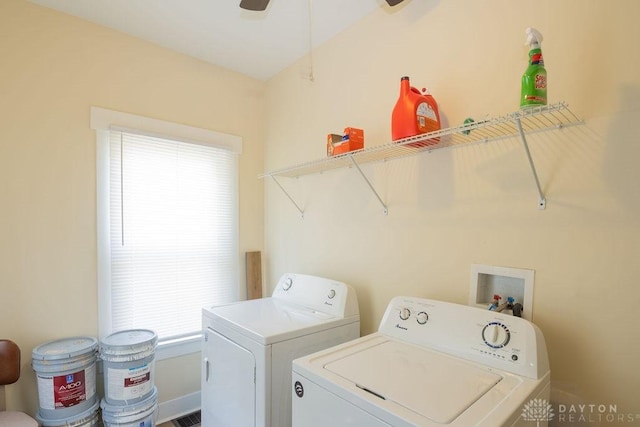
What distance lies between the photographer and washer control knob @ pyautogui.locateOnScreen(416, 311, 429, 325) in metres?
1.35

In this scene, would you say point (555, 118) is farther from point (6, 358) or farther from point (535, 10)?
point (6, 358)

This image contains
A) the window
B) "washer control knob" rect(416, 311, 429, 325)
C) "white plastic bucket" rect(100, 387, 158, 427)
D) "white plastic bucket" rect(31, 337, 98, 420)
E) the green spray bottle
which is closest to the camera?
the green spray bottle

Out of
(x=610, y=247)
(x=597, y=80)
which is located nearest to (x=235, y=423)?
(x=610, y=247)

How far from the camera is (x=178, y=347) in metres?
2.35

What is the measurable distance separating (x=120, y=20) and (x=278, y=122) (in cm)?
124

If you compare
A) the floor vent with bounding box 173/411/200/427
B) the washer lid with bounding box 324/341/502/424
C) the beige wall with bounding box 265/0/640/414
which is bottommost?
the floor vent with bounding box 173/411/200/427

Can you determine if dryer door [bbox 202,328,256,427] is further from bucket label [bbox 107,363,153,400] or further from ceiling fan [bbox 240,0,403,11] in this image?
ceiling fan [bbox 240,0,403,11]

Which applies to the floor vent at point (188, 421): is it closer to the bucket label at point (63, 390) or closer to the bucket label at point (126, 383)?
the bucket label at point (126, 383)

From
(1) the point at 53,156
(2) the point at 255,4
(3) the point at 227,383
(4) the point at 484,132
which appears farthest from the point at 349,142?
(1) the point at 53,156

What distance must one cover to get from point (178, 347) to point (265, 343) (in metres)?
1.31

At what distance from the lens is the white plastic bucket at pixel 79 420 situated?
5.66ft

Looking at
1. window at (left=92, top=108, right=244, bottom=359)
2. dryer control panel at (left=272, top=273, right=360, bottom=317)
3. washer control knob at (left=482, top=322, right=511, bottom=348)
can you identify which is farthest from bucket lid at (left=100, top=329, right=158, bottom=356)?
washer control knob at (left=482, top=322, right=511, bottom=348)

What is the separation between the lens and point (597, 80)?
1103mm

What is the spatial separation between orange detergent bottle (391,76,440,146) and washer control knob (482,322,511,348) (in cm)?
82
